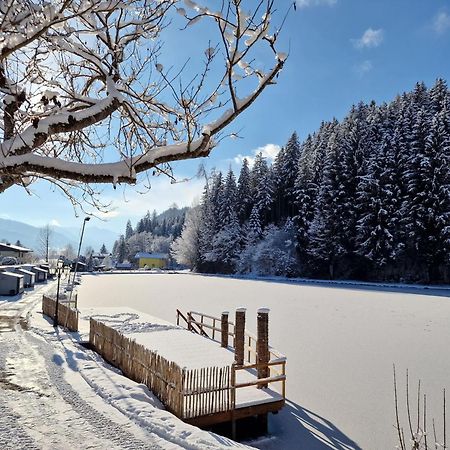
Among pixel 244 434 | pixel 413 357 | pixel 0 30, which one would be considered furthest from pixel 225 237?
→ pixel 0 30

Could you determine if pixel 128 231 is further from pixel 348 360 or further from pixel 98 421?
pixel 98 421

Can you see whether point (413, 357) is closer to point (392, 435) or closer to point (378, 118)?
point (392, 435)

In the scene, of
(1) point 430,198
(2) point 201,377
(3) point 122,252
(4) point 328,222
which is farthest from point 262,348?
(3) point 122,252

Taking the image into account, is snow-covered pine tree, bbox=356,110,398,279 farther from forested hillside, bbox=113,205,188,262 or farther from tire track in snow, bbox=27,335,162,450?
forested hillside, bbox=113,205,188,262

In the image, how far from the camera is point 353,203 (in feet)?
142

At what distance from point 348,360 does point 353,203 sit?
34.4 meters

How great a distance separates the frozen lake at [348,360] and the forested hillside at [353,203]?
48.0 feet

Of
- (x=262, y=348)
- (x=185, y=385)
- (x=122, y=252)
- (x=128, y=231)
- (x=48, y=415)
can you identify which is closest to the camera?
(x=48, y=415)

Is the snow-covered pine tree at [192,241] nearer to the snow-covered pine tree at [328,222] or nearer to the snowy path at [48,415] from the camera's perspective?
the snow-covered pine tree at [328,222]

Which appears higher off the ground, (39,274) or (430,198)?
(430,198)

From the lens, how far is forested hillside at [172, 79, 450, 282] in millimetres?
36531

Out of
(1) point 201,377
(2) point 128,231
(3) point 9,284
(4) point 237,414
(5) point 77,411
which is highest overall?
(2) point 128,231

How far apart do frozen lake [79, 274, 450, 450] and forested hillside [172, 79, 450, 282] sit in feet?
48.0

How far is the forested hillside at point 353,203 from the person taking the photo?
120ft
